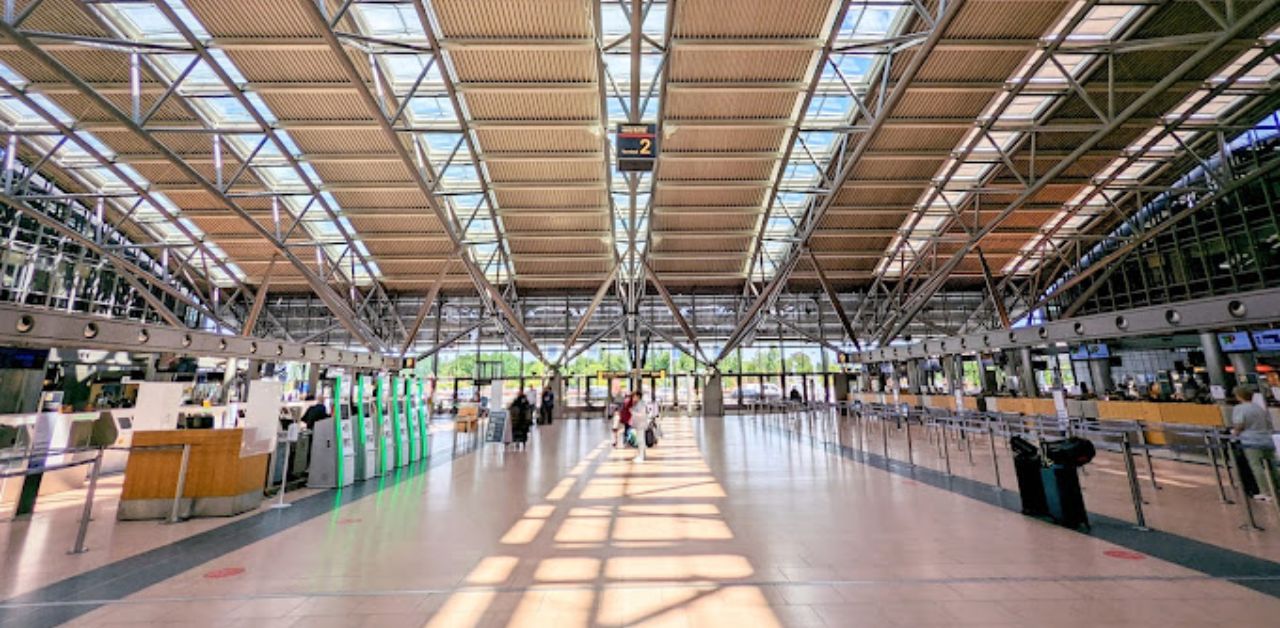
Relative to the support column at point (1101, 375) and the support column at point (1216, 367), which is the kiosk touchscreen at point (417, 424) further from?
the support column at point (1101, 375)

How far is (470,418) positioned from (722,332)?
17105 mm

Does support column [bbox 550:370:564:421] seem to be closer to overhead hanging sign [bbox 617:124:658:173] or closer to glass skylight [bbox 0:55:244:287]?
glass skylight [bbox 0:55:244:287]

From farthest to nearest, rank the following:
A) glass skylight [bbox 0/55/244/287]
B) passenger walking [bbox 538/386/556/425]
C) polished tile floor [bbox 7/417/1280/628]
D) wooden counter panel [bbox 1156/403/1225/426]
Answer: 1. passenger walking [bbox 538/386/556/425]
2. glass skylight [bbox 0/55/244/287]
3. wooden counter panel [bbox 1156/403/1225/426]
4. polished tile floor [bbox 7/417/1280/628]

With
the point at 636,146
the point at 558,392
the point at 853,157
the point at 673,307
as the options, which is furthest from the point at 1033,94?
the point at 558,392

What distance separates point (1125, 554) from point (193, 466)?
38.7 ft

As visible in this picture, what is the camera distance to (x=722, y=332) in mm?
30891

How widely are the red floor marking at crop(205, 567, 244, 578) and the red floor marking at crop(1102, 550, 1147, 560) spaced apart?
29.0ft

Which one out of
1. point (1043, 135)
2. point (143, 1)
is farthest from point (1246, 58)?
point (143, 1)

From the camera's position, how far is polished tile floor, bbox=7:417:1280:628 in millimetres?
3754

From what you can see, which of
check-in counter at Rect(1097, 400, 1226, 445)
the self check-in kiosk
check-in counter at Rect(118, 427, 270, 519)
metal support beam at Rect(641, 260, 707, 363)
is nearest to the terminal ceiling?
metal support beam at Rect(641, 260, 707, 363)

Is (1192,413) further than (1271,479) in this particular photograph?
Yes

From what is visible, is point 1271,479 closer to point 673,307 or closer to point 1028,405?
point 1028,405

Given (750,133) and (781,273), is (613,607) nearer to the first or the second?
(750,133)

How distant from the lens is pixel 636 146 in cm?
1108
